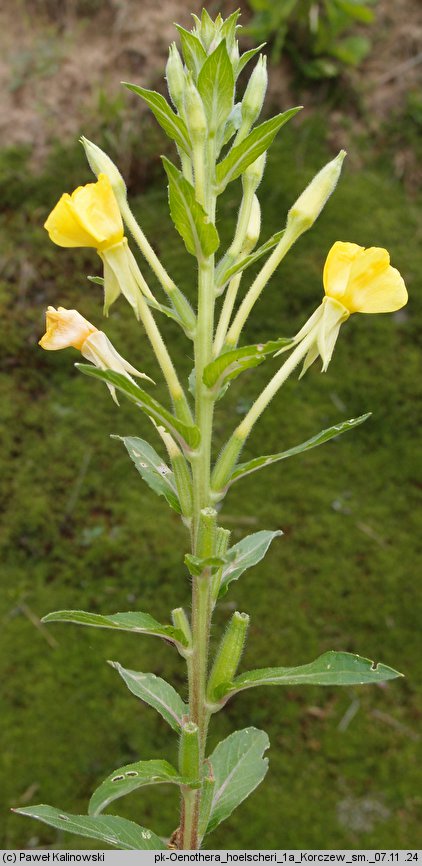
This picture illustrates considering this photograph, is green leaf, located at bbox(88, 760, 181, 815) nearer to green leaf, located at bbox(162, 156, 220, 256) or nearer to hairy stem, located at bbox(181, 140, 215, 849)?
hairy stem, located at bbox(181, 140, 215, 849)

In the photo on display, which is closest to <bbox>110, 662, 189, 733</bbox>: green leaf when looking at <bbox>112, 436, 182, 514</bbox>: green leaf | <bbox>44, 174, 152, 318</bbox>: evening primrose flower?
<bbox>112, 436, 182, 514</bbox>: green leaf

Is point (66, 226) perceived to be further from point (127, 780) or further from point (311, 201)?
point (127, 780)

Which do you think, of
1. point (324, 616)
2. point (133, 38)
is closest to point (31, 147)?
point (133, 38)

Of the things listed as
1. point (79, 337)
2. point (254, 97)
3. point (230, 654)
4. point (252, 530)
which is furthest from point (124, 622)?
point (252, 530)

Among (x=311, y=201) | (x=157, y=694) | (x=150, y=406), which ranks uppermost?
(x=311, y=201)

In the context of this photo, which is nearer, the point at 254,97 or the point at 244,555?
the point at 254,97

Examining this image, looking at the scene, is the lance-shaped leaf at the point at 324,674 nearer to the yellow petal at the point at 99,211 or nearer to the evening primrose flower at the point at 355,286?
the evening primrose flower at the point at 355,286
